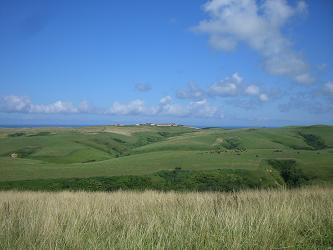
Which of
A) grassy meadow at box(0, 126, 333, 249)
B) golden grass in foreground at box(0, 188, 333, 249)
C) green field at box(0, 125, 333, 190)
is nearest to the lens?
golden grass in foreground at box(0, 188, 333, 249)

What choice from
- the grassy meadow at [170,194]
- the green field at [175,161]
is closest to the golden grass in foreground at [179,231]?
the grassy meadow at [170,194]

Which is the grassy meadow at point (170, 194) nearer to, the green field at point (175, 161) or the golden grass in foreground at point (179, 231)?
the golden grass in foreground at point (179, 231)

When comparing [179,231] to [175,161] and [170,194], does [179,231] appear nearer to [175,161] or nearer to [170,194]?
[170,194]

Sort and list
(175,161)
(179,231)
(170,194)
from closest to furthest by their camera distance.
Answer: (179,231) → (170,194) → (175,161)

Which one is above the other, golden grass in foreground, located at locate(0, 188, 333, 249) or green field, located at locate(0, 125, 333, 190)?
golden grass in foreground, located at locate(0, 188, 333, 249)

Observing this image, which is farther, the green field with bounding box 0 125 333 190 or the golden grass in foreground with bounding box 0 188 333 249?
the green field with bounding box 0 125 333 190

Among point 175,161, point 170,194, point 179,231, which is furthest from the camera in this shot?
point 175,161

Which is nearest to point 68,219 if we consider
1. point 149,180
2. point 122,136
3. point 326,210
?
point 326,210

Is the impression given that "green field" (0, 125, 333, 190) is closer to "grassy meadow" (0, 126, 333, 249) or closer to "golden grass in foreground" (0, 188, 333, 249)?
"grassy meadow" (0, 126, 333, 249)

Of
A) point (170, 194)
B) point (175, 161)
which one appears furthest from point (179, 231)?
point (175, 161)

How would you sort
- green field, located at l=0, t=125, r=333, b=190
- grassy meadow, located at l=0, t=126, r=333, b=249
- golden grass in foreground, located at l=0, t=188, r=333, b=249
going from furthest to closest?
1. green field, located at l=0, t=125, r=333, b=190
2. grassy meadow, located at l=0, t=126, r=333, b=249
3. golden grass in foreground, located at l=0, t=188, r=333, b=249

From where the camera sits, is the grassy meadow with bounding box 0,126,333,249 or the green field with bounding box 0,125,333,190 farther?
the green field with bounding box 0,125,333,190

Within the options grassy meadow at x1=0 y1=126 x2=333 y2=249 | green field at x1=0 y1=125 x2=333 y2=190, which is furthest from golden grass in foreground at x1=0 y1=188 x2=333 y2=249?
green field at x1=0 y1=125 x2=333 y2=190

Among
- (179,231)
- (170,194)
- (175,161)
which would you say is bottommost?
(175,161)
